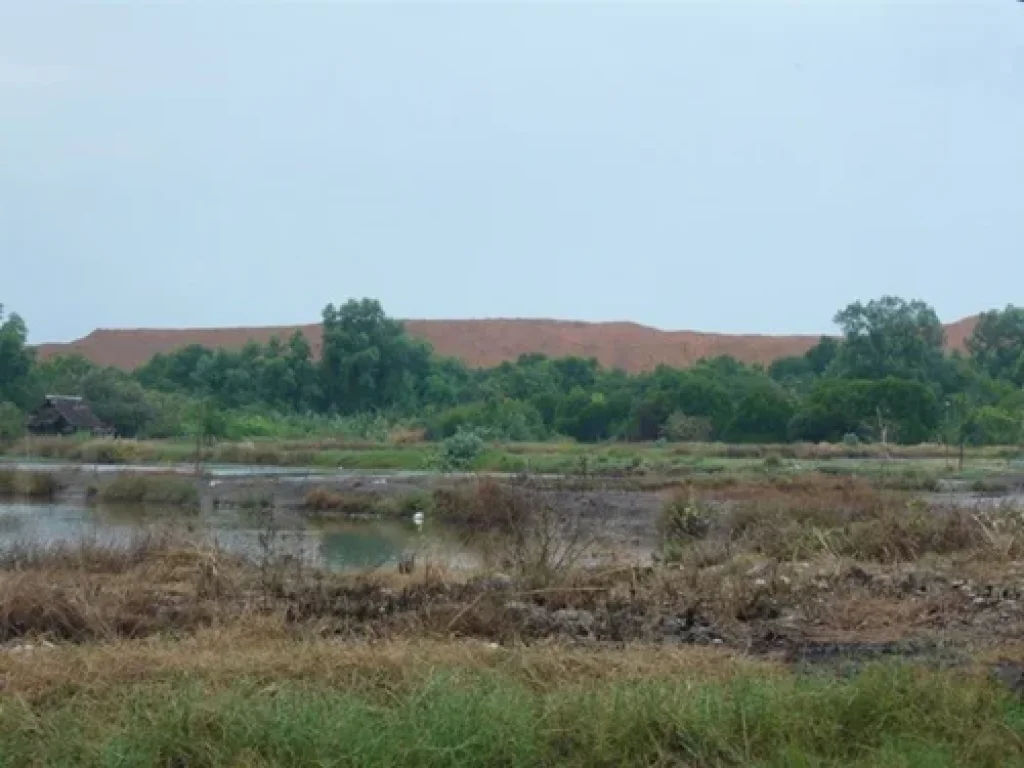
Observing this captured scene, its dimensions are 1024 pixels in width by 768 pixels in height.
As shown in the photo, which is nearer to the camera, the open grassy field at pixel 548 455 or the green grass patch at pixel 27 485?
the green grass patch at pixel 27 485

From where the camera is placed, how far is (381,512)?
32.8 m

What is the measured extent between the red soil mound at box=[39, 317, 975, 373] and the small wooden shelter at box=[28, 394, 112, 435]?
51373mm

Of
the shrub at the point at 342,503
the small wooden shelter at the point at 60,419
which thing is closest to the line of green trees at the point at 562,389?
the small wooden shelter at the point at 60,419

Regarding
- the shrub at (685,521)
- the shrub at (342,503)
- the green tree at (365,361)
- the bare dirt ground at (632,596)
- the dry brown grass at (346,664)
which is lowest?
the shrub at (342,503)

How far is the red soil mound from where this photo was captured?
119 meters

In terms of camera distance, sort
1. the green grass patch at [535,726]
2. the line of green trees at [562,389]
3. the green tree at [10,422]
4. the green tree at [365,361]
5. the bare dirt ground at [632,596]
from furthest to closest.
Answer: the green tree at [365,361]
the line of green trees at [562,389]
the green tree at [10,422]
the bare dirt ground at [632,596]
the green grass patch at [535,726]

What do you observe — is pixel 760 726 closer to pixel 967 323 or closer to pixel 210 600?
pixel 210 600

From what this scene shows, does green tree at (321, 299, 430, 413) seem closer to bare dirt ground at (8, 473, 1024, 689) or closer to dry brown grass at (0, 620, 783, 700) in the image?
bare dirt ground at (8, 473, 1024, 689)

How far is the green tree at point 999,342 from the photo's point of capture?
79.3 metres

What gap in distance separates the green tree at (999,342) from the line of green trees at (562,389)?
0.30 feet

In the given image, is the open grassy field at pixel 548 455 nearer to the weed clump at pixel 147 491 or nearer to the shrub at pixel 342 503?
the shrub at pixel 342 503

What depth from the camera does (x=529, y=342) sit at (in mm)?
128125

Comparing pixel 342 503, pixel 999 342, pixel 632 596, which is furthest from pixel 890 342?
pixel 632 596

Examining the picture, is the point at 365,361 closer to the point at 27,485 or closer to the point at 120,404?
the point at 120,404
